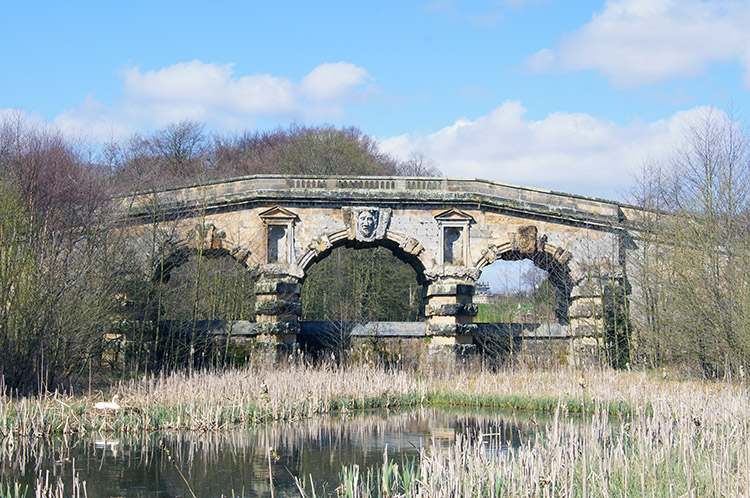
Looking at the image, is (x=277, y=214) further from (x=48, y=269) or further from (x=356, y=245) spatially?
(x=48, y=269)

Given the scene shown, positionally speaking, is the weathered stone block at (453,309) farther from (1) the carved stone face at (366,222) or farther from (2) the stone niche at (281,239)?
(2) the stone niche at (281,239)

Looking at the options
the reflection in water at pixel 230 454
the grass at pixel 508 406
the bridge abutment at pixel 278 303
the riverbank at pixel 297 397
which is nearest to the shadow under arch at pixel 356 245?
the bridge abutment at pixel 278 303

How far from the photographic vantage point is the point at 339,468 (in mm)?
9758

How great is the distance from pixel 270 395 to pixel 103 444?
342 cm

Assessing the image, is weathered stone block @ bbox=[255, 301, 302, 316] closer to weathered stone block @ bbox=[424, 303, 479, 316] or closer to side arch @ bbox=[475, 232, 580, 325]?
weathered stone block @ bbox=[424, 303, 479, 316]

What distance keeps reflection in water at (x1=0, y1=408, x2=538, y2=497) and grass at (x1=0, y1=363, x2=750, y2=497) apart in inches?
17.0

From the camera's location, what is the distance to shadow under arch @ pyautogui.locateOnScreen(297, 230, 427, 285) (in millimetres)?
20453

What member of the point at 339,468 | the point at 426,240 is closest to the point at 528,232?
the point at 426,240

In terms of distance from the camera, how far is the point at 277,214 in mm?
20359

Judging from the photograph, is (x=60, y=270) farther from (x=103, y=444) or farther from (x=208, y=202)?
(x=208, y=202)

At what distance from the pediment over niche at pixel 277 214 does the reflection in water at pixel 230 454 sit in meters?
7.73

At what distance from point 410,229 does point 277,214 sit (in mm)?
3284

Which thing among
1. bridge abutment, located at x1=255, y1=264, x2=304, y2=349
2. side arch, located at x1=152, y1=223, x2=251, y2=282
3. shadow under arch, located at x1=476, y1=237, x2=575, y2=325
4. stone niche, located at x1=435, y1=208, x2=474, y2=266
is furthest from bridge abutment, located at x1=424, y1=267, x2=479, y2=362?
side arch, located at x1=152, y1=223, x2=251, y2=282

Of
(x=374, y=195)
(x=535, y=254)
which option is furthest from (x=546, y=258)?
(x=374, y=195)
